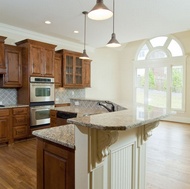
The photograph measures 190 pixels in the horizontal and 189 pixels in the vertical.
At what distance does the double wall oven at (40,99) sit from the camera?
14.6 ft

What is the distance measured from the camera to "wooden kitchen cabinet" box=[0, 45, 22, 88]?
4.24 metres

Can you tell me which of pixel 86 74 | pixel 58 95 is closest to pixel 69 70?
pixel 86 74

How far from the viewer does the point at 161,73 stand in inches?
287

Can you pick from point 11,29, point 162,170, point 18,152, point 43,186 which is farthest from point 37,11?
point 162,170

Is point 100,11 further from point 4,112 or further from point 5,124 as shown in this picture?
point 5,124

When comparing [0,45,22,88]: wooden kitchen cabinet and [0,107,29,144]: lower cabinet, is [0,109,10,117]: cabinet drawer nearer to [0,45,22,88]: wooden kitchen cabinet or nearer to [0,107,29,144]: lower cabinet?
[0,107,29,144]: lower cabinet

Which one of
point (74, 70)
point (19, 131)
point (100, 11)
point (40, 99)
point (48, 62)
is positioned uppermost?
point (100, 11)

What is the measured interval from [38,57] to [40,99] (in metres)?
1.10

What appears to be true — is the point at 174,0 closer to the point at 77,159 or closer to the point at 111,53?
the point at 77,159

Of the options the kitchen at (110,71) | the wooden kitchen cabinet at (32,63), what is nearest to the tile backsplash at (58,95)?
the kitchen at (110,71)

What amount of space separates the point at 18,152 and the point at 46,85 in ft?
6.05

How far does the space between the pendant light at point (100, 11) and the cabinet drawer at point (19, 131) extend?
132 inches

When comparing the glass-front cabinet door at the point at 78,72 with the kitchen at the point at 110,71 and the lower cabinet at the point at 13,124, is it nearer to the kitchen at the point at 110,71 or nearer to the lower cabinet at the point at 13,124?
the kitchen at the point at 110,71

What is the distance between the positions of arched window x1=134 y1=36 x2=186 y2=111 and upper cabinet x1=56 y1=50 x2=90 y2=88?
2409 millimetres
